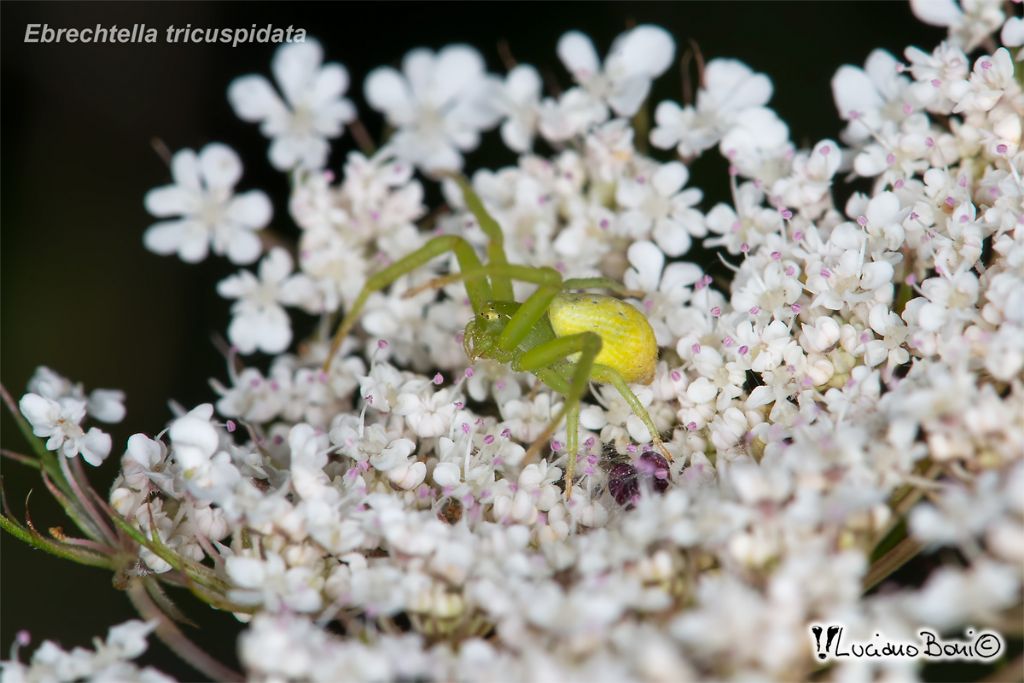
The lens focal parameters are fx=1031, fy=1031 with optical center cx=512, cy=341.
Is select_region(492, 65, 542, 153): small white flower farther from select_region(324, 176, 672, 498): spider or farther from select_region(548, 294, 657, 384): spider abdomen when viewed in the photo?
select_region(548, 294, 657, 384): spider abdomen

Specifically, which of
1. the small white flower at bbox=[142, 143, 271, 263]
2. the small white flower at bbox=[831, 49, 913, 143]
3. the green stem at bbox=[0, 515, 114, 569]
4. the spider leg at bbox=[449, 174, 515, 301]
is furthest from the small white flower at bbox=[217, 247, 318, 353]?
the small white flower at bbox=[831, 49, 913, 143]

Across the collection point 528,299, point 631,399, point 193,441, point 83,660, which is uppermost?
point 528,299

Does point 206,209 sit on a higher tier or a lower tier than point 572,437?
higher

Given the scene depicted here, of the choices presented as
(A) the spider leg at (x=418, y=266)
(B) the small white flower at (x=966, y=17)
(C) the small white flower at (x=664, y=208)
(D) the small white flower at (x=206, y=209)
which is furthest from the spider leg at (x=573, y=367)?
(B) the small white flower at (x=966, y=17)

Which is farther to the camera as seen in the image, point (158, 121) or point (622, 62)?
point (158, 121)

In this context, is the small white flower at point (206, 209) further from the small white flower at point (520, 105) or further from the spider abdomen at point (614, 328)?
the spider abdomen at point (614, 328)

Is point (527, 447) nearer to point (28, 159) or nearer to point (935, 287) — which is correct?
point (935, 287)

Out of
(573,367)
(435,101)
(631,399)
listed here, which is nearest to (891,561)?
(631,399)

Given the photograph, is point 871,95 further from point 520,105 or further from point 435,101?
point 435,101

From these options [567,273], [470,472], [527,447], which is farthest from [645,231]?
[470,472]
